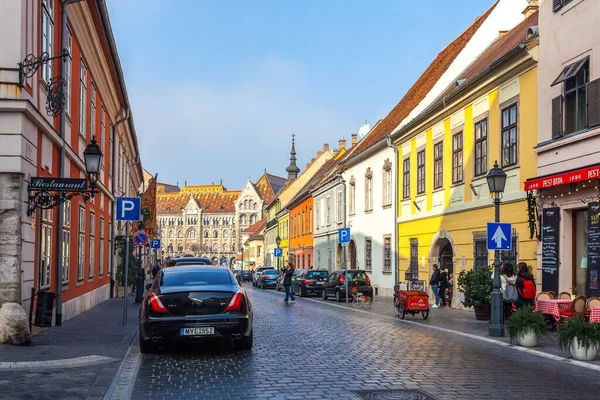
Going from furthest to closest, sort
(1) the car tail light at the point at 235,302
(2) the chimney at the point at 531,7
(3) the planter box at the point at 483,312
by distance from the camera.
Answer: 1. (2) the chimney at the point at 531,7
2. (3) the planter box at the point at 483,312
3. (1) the car tail light at the point at 235,302

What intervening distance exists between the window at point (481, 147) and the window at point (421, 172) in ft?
19.1

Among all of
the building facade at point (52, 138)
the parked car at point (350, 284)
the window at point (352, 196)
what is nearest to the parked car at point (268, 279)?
the window at point (352, 196)

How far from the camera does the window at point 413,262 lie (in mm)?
29583

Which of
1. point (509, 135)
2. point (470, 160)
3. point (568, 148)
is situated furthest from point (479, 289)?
point (470, 160)

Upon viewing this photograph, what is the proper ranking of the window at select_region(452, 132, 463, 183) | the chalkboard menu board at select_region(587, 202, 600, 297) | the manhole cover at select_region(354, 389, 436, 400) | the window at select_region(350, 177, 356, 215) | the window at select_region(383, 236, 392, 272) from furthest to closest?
the window at select_region(350, 177, 356, 215) < the window at select_region(383, 236, 392, 272) < the window at select_region(452, 132, 463, 183) < the chalkboard menu board at select_region(587, 202, 600, 297) < the manhole cover at select_region(354, 389, 436, 400)

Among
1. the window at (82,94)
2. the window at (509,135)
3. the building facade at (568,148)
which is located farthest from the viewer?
the window at (509,135)

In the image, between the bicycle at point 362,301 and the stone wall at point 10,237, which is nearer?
the stone wall at point 10,237

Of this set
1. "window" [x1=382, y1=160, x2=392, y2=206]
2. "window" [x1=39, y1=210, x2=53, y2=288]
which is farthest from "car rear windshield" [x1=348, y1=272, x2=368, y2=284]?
"window" [x1=39, y1=210, x2=53, y2=288]

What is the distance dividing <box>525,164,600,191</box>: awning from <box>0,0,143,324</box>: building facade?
10.7 metres

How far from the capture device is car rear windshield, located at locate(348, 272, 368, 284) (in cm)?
2987

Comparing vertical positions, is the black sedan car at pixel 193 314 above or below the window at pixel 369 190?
below

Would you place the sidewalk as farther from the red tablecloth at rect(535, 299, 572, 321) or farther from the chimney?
the chimney

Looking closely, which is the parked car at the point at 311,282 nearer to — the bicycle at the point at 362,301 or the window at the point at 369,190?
the window at the point at 369,190

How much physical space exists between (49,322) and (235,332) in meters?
3.82
